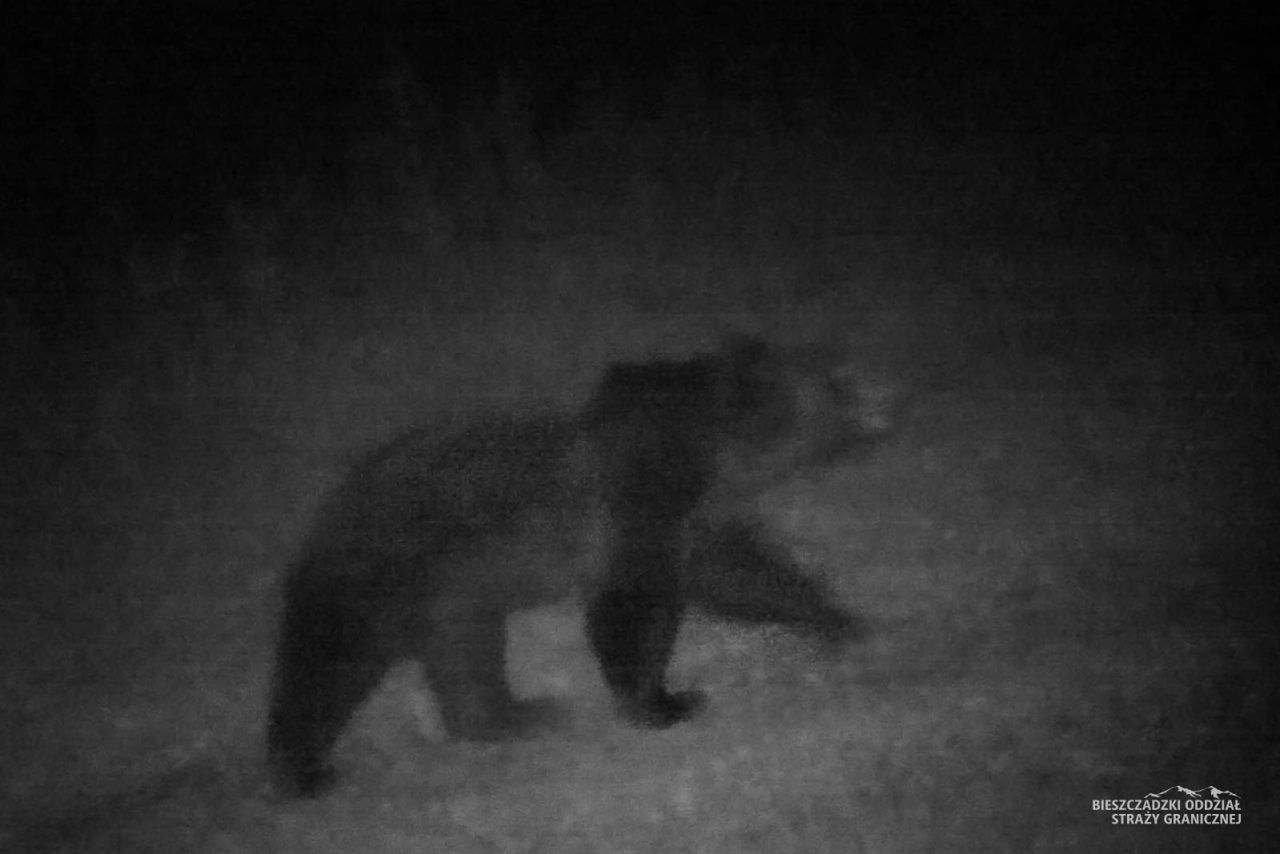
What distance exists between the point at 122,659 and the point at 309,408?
8.2 inches

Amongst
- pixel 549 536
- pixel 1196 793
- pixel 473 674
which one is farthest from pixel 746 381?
pixel 1196 793

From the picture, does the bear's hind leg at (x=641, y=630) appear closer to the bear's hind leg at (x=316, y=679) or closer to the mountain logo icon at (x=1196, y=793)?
the bear's hind leg at (x=316, y=679)

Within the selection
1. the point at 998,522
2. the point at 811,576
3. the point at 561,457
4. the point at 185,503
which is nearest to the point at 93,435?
the point at 185,503

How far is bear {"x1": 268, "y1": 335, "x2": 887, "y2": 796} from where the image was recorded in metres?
0.48

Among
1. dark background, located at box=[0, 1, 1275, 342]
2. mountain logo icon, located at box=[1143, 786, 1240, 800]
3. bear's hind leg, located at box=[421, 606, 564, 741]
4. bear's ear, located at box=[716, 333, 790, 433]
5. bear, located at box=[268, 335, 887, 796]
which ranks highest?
dark background, located at box=[0, 1, 1275, 342]

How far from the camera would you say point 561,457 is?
0.49 meters

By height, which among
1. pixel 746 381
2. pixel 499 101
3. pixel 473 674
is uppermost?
pixel 499 101

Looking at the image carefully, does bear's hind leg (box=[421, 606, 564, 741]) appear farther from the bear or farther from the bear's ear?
the bear's ear

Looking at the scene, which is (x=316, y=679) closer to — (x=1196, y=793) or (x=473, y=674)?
(x=473, y=674)

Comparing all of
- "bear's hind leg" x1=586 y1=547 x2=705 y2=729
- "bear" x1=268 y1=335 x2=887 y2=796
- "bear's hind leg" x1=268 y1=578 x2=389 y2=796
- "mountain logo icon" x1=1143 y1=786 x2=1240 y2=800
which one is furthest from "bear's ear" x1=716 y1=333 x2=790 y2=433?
"mountain logo icon" x1=1143 y1=786 x2=1240 y2=800

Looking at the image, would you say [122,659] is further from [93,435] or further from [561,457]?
[561,457]

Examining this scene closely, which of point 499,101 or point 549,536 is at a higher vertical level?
point 499,101

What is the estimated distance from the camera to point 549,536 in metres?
0.49

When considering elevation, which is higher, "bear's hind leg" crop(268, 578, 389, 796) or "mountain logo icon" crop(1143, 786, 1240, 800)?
"bear's hind leg" crop(268, 578, 389, 796)
